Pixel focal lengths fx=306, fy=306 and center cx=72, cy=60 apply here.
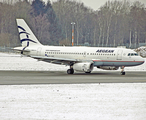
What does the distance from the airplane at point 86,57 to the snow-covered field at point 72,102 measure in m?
10.8

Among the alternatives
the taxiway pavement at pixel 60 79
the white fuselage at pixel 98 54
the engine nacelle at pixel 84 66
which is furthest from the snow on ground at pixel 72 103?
the white fuselage at pixel 98 54

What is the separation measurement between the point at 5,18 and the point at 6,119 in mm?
110536

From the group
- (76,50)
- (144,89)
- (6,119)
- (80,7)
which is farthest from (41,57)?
(80,7)

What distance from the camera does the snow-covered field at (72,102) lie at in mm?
13023

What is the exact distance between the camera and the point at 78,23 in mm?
129375

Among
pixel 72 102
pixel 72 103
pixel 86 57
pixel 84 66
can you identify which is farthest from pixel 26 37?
pixel 72 103

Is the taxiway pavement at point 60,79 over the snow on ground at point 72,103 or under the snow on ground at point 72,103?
over

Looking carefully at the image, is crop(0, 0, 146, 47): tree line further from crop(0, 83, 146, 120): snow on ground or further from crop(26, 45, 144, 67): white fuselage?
crop(0, 83, 146, 120): snow on ground

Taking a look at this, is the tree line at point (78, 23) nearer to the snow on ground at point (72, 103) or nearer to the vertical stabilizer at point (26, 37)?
the vertical stabilizer at point (26, 37)

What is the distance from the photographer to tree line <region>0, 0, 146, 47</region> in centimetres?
11712

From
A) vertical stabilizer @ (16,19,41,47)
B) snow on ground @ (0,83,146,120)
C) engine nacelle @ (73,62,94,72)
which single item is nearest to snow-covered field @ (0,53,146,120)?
snow on ground @ (0,83,146,120)

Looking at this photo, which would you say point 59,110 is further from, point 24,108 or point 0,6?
point 0,6

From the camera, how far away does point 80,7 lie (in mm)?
149750

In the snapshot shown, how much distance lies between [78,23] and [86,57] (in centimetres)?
9645
